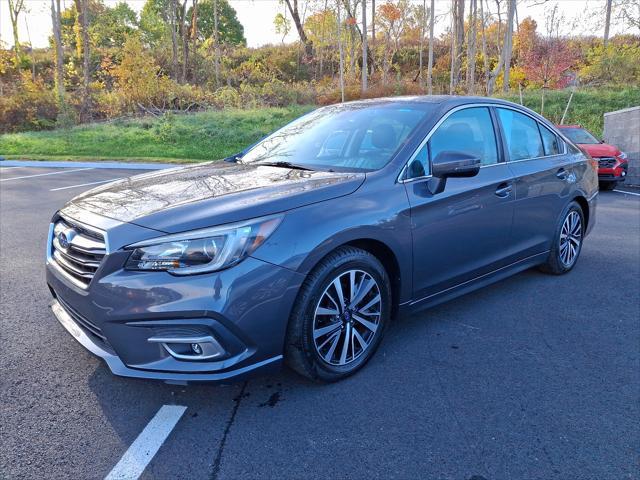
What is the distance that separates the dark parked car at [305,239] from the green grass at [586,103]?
1984 cm

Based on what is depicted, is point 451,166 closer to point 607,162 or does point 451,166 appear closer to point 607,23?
point 607,162

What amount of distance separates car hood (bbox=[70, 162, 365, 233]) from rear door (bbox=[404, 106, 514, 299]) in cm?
50

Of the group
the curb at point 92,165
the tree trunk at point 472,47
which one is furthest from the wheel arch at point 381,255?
the tree trunk at point 472,47

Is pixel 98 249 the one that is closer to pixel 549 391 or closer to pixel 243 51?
pixel 549 391

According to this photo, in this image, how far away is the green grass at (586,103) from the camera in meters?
21.2

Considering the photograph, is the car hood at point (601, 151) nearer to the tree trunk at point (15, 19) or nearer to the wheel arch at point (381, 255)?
the wheel arch at point (381, 255)

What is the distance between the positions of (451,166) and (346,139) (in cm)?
86

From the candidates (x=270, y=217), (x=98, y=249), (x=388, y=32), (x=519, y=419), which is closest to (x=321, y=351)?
(x=270, y=217)

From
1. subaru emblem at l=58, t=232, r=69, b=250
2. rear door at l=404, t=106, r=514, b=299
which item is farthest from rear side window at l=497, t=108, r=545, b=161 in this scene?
subaru emblem at l=58, t=232, r=69, b=250

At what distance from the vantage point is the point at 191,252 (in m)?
2.35

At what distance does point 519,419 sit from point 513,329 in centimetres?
117

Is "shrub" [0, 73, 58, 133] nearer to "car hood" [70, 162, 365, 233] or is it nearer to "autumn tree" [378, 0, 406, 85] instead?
"autumn tree" [378, 0, 406, 85]

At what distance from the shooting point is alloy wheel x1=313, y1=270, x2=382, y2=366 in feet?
8.96

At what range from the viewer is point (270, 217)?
2490 millimetres
